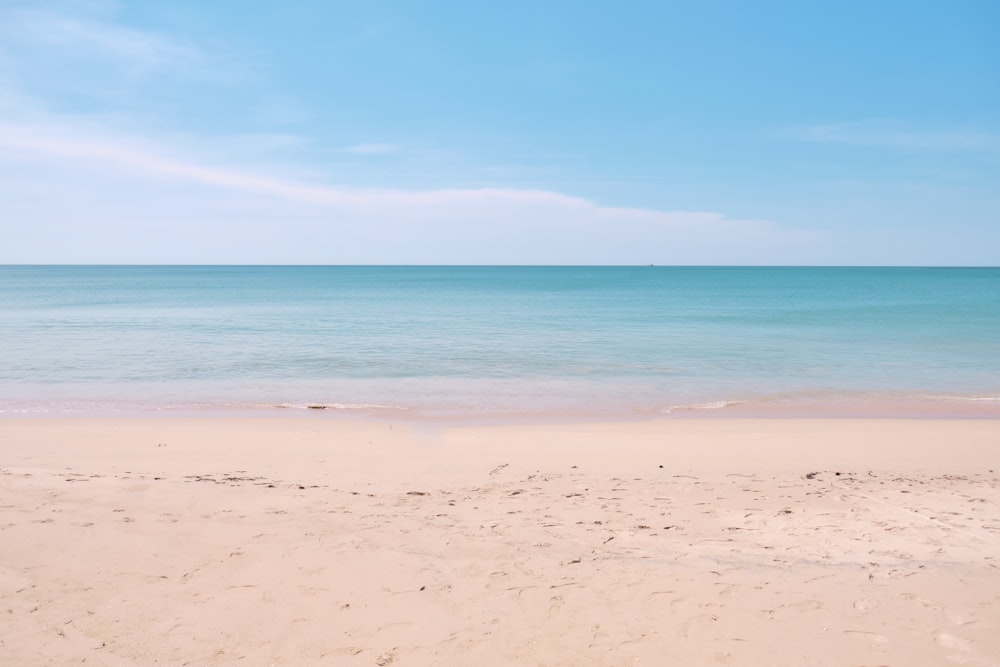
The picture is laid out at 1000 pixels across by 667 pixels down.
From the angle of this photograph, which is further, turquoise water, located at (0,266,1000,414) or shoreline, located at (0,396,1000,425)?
turquoise water, located at (0,266,1000,414)

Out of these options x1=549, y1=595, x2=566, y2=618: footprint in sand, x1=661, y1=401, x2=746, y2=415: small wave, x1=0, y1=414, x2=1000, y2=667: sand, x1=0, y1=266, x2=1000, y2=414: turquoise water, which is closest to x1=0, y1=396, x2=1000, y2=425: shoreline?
x1=661, y1=401, x2=746, y2=415: small wave

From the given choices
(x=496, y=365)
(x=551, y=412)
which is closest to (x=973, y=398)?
(x=551, y=412)

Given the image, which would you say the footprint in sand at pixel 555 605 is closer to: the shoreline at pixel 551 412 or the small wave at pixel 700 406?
the shoreline at pixel 551 412

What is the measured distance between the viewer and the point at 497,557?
5711mm

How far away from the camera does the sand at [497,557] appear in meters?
4.34

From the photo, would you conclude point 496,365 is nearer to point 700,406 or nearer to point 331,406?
point 331,406

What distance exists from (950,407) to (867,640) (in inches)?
504

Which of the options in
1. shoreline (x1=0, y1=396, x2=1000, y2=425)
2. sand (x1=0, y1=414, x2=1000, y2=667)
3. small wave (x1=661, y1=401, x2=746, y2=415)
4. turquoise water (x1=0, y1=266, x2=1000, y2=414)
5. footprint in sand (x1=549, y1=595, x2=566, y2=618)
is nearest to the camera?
sand (x1=0, y1=414, x2=1000, y2=667)

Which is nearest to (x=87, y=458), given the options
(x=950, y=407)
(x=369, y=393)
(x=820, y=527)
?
(x=369, y=393)

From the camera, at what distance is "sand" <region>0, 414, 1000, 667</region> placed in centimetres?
434

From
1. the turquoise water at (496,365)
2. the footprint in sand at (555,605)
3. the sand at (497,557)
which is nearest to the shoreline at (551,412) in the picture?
the turquoise water at (496,365)

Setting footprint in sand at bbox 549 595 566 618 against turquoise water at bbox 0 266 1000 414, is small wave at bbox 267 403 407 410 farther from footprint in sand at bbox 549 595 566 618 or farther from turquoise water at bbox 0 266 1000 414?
footprint in sand at bbox 549 595 566 618

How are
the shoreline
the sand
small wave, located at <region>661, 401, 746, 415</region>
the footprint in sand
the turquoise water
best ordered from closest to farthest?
1. the sand
2. the footprint in sand
3. the shoreline
4. small wave, located at <region>661, 401, 746, 415</region>
5. the turquoise water

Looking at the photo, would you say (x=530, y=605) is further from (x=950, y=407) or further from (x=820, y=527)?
(x=950, y=407)
